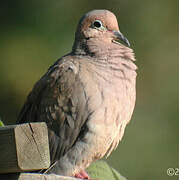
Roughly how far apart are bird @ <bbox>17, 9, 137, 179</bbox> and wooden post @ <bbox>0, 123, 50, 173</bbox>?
1329mm

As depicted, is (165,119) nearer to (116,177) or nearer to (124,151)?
(124,151)

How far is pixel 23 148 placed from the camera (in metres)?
2.12

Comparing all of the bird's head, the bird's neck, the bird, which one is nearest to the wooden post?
the bird

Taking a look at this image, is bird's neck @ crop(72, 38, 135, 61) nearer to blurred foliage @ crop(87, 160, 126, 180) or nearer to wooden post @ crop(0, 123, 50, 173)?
blurred foliage @ crop(87, 160, 126, 180)

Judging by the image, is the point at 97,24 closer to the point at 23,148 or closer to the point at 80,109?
the point at 80,109

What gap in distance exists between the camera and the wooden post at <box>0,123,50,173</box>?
2.10m

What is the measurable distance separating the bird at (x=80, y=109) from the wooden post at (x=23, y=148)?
1.33 meters

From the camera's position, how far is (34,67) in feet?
20.6

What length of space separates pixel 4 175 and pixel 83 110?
1.39m

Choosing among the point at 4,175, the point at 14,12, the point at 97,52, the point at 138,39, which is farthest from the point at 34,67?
the point at 4,175

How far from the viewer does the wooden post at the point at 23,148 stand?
210cm

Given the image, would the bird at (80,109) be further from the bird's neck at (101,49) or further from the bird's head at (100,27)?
the bird's head at (100,27)

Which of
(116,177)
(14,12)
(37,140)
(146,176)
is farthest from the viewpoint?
(14,12)

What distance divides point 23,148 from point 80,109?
1481 millimetres
